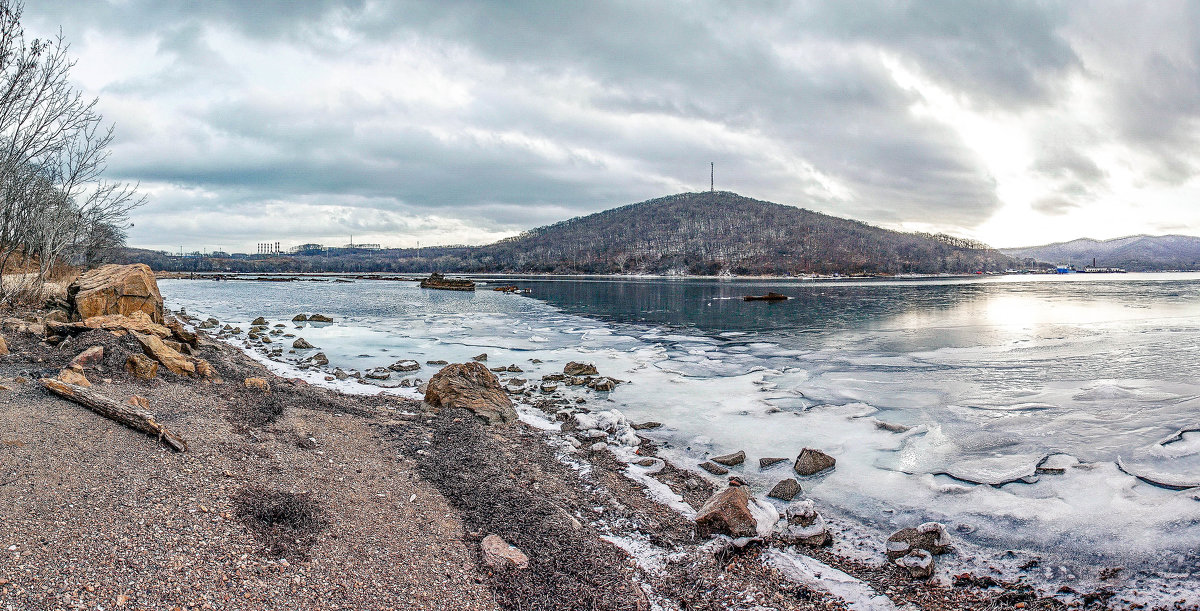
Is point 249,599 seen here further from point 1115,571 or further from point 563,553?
point 1115,571

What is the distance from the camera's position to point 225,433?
7.58 meters

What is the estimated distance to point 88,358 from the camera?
907 centimetres

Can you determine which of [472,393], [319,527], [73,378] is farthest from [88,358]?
[319,527]

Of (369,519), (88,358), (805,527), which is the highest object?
(88,358)

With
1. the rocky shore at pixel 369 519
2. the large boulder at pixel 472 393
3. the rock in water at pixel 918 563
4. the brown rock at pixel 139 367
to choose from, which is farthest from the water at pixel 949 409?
the brown rock at pixel 139 367

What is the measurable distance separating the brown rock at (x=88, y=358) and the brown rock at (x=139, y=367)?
37 cm

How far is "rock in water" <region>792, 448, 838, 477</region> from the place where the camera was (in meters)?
8.66

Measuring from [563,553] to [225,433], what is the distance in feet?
16.0

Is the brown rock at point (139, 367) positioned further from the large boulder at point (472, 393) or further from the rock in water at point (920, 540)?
the rock in water at point (920, 540)

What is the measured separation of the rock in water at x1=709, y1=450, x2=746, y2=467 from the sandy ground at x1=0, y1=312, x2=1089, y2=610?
90cm

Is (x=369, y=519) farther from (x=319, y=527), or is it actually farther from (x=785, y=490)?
(x=785, y=490)

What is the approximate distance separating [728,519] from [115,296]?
17997 mm

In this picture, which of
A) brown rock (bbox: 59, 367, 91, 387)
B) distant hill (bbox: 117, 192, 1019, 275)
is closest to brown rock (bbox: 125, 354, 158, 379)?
brown rock (bbox: 59, 367, 91, 387)

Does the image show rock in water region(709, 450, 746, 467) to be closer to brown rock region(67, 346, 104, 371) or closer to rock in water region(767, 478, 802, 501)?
rock in water region(767, 478, 802, 501)
